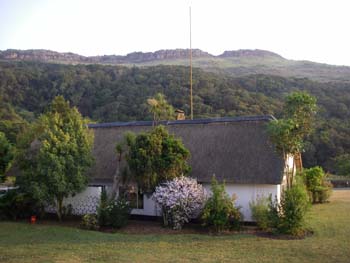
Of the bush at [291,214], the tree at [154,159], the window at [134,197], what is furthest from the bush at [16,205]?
the bush at [291,214]

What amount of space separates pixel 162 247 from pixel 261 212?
15.5 feet

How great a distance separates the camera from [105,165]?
2084 centimetres

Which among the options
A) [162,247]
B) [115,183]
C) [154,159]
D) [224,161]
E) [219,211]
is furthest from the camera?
[115,183]

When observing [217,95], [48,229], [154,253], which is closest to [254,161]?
[154,253]

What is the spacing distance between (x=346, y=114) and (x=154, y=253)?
48035 mm

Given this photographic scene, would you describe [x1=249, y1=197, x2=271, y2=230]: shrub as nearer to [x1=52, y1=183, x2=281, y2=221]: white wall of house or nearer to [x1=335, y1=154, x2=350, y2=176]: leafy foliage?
[x1=52, y1=183, x2=281, y2=221]: white wall of house

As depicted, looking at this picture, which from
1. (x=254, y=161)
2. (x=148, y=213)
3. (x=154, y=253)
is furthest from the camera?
(x=148, y=213)

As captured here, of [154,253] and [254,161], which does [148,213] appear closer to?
[254,161]

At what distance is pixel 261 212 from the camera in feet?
53.6

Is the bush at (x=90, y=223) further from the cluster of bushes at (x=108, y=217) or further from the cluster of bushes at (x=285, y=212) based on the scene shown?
the cluster of bushes at (x=285, y=212)

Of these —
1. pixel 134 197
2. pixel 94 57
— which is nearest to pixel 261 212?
pixel 134 197

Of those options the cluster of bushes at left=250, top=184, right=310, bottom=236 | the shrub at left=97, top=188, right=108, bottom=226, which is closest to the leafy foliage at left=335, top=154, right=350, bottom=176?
the cluster of bushes at left=250, top=184, right=310, bottom=236

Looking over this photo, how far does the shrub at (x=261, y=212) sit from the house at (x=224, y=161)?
1.84ft

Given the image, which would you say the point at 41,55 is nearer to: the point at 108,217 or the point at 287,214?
the point at 108,217
